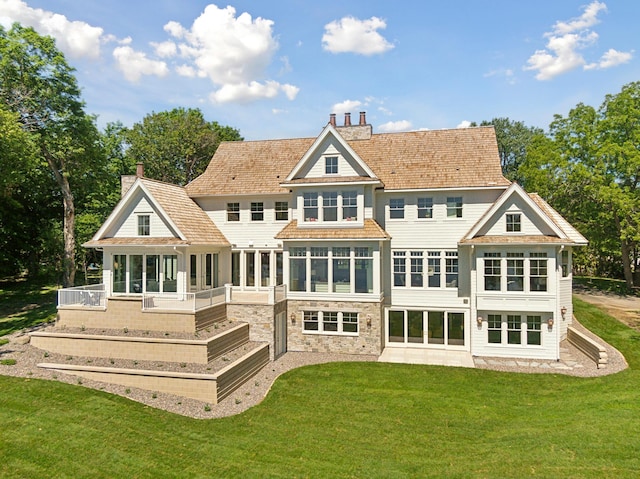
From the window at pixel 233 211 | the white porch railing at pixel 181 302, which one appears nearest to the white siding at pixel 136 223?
the white porch railing at pixel 181 302

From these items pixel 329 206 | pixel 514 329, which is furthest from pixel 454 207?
pixel 514 329

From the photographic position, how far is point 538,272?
19.5m

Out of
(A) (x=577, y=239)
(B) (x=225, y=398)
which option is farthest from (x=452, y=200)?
(B) (x=225, y=398)

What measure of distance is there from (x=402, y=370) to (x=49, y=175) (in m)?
32.7

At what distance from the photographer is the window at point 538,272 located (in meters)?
19.5

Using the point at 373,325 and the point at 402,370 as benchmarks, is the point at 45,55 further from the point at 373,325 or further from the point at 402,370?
the point at 402,370

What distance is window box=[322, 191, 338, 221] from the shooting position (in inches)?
848

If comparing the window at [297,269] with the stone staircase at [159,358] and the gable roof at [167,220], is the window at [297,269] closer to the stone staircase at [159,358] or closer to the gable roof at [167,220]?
the stone staircase at [159,358]

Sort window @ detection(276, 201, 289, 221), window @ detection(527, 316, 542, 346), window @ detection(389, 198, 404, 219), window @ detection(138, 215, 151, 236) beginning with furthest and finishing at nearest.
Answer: window @ detection(276, 201, 289, 221) → window @ detection(389, 198, 404, 219) → window @ detection(138, 215, 151, 236) → window @ detection(527, 316, 542, 346)

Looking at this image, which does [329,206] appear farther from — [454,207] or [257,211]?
[454,207]

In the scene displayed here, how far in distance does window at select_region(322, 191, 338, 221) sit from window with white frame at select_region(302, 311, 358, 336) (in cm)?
511

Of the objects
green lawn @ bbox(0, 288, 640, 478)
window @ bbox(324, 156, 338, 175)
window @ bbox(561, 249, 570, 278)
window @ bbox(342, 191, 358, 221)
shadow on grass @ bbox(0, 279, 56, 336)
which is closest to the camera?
green lawn @ bbox(0, 288, 640, 478)

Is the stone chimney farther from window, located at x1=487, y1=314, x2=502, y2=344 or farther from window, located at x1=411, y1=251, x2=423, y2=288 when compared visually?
window, located at x1=487, y1=314, x2=502, y2=344

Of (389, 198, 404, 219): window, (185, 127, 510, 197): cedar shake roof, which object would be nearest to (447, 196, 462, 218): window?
(185, 127, 510, 197): cedar shake roof
